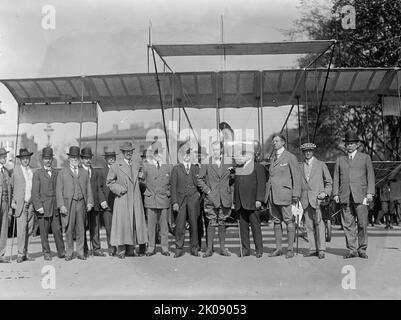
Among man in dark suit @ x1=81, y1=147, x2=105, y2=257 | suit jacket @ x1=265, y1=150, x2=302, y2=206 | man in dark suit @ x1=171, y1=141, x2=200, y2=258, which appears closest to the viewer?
suit jacket @ x1=265, y1=150, x2=302, y2=206

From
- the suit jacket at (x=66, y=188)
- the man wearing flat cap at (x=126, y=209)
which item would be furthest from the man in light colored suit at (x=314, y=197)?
the suit jacket at (x=66, y=188)

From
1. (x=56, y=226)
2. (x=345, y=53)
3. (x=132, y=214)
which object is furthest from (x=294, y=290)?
(x=345, y=53)

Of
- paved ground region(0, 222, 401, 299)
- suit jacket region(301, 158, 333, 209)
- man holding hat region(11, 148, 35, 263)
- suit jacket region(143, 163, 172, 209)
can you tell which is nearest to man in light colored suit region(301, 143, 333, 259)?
suit jacket region(301, 158, 333, 209)

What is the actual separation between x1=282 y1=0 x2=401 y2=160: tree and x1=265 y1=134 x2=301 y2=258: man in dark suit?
8938mm

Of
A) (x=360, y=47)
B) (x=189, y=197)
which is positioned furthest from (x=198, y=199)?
(x=360, y=47)

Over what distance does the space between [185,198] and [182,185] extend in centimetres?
23

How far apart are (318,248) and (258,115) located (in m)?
5.39

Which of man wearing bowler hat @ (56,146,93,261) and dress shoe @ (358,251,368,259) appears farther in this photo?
man wearing bowler hat @ (56,146,93,261)

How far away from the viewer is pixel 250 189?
7375 millimetres

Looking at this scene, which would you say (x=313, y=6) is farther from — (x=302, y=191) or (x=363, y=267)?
(x=363, y=267)

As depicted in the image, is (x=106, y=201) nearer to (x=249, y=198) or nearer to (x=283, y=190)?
(x=249, y=198)

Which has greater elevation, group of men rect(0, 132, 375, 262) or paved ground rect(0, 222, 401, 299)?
group of men rect(0, 132, 375, 262)

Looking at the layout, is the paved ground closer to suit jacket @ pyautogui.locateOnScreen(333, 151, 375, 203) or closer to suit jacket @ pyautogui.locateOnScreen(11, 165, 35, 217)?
suit jacket @ pyautogui.locateOnScreen(11, 165, 35, 217)

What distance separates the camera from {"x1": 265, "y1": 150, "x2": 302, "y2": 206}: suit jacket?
7.27m
